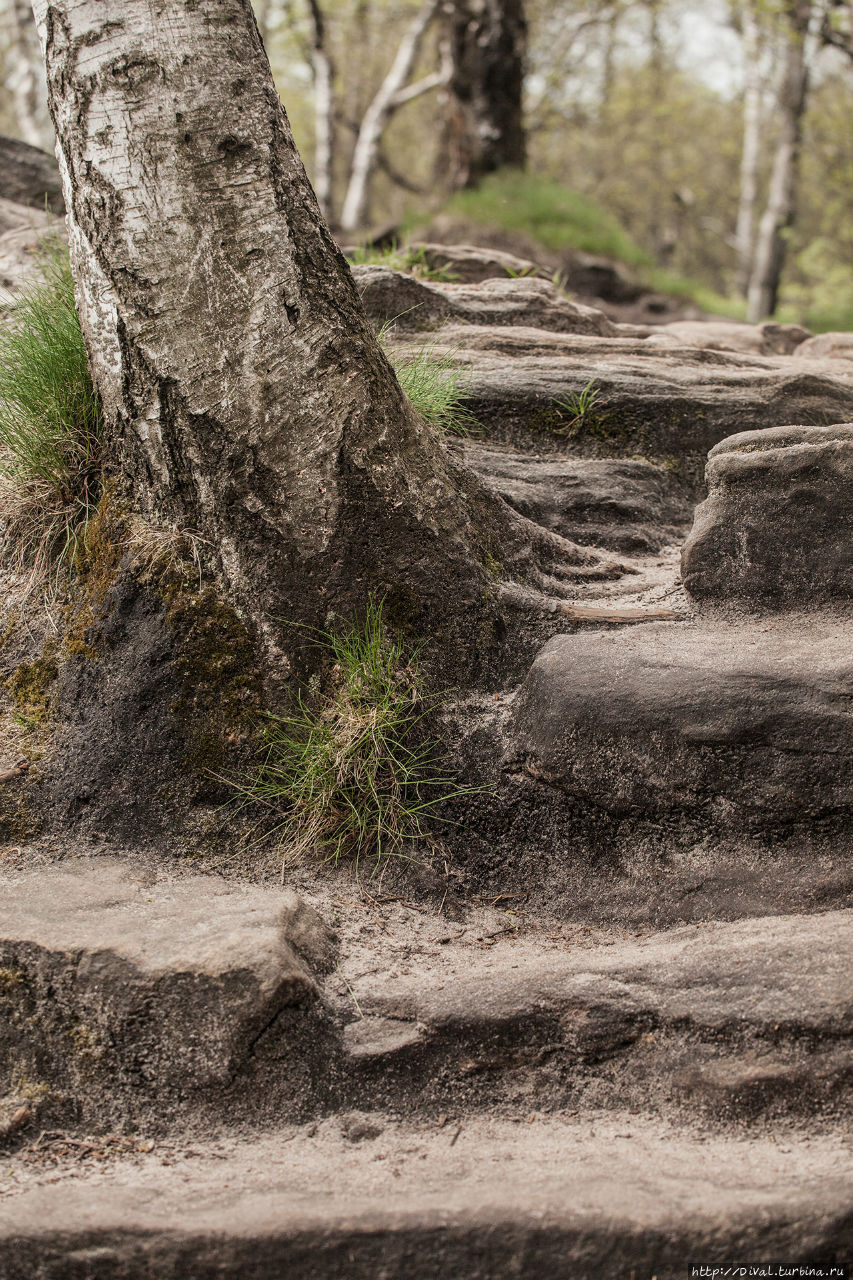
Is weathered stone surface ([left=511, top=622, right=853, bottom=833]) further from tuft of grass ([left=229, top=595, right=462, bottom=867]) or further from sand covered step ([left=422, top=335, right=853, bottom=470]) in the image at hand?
sand covered step ([left=422, top=335, right=853, bottom=470])

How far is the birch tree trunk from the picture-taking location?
9.77ft

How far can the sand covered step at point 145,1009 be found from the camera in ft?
7.43

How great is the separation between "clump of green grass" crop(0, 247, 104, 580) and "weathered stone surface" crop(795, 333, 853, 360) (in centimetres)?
459

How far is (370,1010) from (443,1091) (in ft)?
0.88

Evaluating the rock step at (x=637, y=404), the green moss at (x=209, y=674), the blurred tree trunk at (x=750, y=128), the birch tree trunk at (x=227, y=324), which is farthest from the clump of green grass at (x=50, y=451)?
the blurred tree trunk at (x=750, y=128)

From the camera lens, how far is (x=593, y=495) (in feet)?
14.3

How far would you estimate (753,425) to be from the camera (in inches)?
188

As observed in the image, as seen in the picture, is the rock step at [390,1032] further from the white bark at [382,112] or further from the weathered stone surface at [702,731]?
the white bark at [382,112]

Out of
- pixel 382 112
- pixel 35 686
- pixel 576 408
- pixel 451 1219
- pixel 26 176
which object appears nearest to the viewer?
pixel 451 1219

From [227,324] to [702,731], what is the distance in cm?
195

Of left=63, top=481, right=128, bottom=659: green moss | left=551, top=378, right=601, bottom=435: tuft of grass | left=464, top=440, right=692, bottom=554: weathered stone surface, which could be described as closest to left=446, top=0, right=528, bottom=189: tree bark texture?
left=551, top=378, right=601, bottom=435: tuft of grass

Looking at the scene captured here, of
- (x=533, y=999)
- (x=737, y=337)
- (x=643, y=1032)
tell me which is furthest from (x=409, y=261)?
(x=643, y=1032)

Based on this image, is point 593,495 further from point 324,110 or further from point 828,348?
point 324,110

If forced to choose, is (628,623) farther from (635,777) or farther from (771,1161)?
(771,1161)
